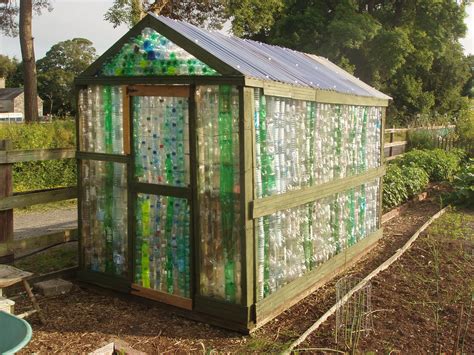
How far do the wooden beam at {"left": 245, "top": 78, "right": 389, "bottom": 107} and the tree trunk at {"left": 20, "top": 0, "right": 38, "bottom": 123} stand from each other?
1313 cm

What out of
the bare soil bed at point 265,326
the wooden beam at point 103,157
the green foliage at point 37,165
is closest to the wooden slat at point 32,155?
the wooden beam at point 103,157

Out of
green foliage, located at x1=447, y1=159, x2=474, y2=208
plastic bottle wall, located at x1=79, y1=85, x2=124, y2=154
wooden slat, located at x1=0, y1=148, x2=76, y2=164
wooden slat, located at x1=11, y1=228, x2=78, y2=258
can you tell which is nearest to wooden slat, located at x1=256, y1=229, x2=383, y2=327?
plastic bottle wall, located at x1=79, y1=85, x2=124, y2=154

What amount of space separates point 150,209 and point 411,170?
8.42 meters

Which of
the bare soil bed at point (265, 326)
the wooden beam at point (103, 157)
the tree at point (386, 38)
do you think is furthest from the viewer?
the tree at point (386, 38)

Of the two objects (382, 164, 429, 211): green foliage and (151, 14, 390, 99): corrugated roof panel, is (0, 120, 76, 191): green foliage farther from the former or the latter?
(151, 14, 390, 99): corrugated roof panel

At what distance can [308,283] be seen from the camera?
5664 mm

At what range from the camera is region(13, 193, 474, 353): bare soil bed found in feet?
14.3

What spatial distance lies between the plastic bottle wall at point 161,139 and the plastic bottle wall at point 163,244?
22cm

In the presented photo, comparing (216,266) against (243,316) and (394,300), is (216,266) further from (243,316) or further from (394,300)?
(394,300)

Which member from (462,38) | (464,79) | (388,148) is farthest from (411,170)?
(464,79)

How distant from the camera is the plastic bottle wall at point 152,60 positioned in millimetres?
4742

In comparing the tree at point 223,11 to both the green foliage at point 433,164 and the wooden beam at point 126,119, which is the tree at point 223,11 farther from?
the wooden beam at point 126,119

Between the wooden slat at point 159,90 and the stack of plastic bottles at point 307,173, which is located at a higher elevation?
the wooden slat at point 159,90

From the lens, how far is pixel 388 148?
1730 centimetres
